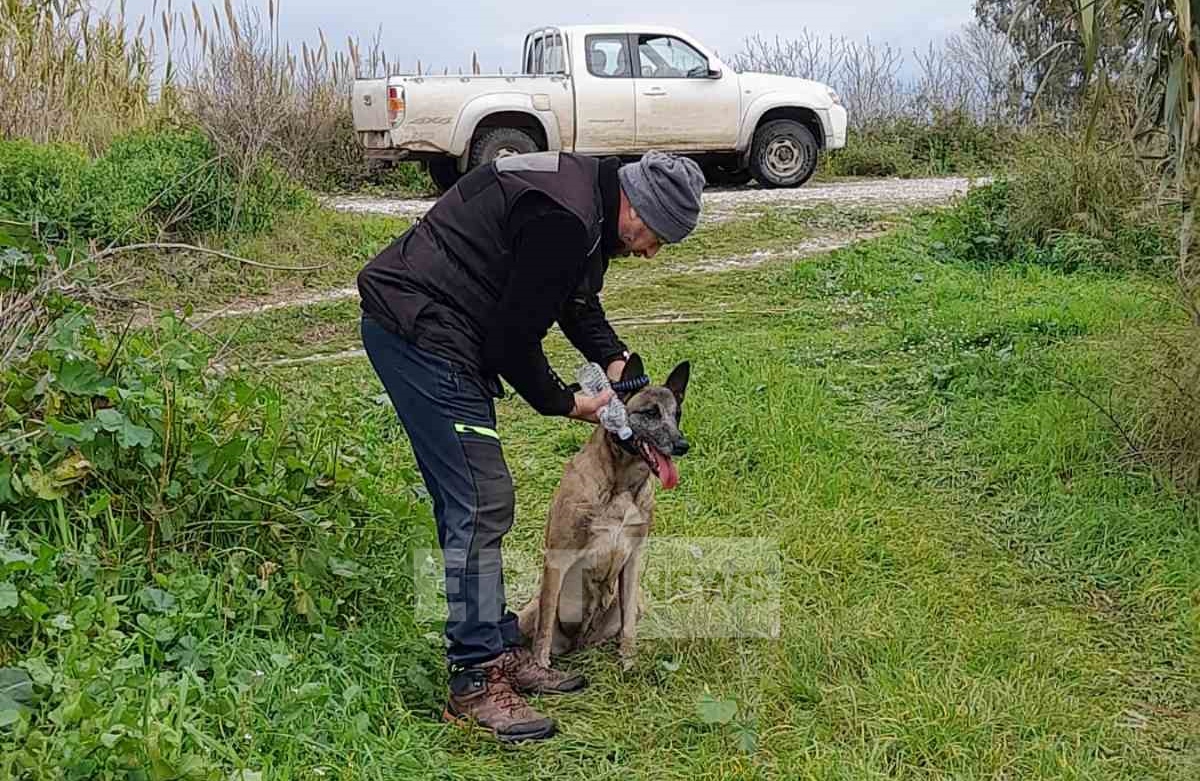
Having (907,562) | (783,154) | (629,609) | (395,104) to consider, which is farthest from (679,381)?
(783,154)

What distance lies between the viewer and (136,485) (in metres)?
3.68

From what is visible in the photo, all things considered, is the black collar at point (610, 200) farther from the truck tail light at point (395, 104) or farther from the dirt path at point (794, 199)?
the truck tail light at point (395, 104)

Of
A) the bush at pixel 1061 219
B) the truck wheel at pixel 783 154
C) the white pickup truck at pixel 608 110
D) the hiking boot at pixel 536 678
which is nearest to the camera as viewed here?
the hiking boot at pixel 536 678

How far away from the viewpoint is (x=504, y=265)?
10.3 feet

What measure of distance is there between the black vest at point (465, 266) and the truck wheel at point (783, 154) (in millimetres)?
11978

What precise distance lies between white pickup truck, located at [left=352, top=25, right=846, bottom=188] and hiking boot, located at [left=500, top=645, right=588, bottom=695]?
34.1ft

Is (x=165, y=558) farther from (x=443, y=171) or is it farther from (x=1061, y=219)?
(x=443, y=171)

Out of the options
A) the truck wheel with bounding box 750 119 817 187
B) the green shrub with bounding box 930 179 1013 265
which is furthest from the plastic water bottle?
the truck wheel with bounding box 750 119 817 187

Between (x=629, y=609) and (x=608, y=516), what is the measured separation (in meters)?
0.35

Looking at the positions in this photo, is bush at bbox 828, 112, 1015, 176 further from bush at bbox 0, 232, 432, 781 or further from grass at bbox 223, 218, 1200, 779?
bush at bbox 0, 232, 432, 781

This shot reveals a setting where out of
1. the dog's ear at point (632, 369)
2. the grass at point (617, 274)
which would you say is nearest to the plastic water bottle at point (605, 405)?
the dog's ear at point (632, 369)

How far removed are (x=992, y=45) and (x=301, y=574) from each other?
19.3 metres

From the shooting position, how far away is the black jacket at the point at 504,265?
2.97 m

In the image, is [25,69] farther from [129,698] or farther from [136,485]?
[129,698]
